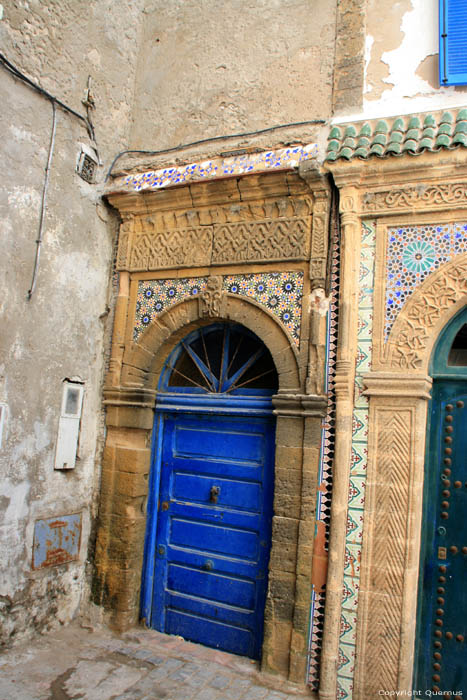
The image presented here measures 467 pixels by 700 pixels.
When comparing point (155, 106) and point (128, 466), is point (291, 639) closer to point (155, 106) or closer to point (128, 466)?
point (128, 466)

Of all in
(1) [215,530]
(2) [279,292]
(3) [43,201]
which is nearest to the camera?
(2) [279,292]

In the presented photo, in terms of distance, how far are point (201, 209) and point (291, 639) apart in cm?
335

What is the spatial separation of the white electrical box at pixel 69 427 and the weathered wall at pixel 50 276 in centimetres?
6

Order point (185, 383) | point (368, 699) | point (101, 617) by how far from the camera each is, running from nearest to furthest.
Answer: point (368, 699)
point (101, 617)
point (185, 383)

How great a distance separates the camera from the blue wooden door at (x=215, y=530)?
167 inches

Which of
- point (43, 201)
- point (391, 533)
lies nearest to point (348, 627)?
point (391, 533)

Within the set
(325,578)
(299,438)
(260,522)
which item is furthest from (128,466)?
(325,578)

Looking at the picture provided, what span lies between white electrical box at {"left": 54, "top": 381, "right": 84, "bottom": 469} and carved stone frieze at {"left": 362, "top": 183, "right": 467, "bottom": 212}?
8.96 ft

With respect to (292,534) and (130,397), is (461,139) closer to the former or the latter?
(292,534)

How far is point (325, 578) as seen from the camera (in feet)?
12.4

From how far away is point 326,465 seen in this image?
3.88 m

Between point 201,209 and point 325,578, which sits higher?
point 201,209

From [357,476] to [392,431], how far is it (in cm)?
39

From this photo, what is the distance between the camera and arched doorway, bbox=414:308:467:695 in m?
3.51
